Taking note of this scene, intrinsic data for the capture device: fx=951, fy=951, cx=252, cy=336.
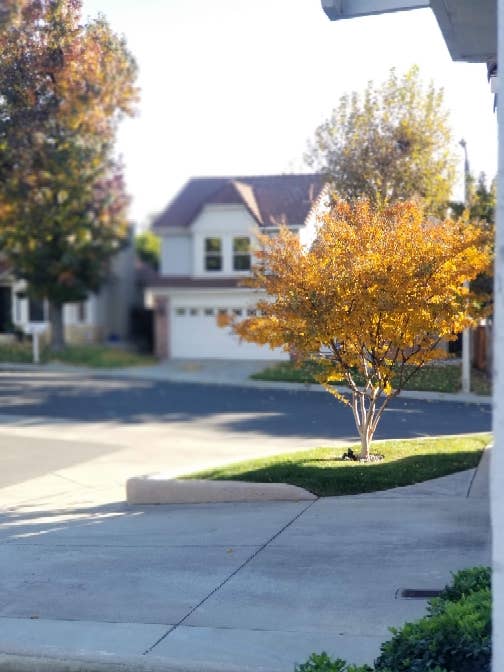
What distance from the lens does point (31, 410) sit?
21312 millimetres

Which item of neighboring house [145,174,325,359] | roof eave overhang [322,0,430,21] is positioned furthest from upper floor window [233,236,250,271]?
roof eave overhang [322,0,430,21]

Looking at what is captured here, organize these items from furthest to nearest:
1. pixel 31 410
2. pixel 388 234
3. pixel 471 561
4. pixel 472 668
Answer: pixel 31 410, pixel 388 234, pixel 471 561, pixel 472 668

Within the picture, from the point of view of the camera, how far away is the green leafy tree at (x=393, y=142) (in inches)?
668

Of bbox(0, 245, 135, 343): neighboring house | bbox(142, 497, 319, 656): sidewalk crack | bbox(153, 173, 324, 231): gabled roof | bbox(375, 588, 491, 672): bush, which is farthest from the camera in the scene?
bbox(0, 245, 135, 343): neighboring house

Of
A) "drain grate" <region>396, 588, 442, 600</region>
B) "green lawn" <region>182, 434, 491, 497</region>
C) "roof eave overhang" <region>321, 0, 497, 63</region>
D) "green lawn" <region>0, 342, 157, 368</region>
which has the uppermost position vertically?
"roof eave overhang" <region>321, 0, 497, 63</region>

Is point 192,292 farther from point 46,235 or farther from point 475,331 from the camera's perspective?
point 475,331

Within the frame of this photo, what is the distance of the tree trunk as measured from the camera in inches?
1385

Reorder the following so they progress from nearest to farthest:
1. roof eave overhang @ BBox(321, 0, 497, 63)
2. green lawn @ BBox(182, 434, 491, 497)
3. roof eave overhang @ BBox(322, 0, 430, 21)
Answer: roof eave overhang @ BBox(321, 0, 497, 63), roof eave overhang @ BBox(322, 0, 430, 21), green lawn @ BBox(182, 434, 491, 497)

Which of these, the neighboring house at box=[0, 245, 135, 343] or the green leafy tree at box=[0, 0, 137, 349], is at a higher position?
the green leafy tree at box=[0, 0, 137, 349]

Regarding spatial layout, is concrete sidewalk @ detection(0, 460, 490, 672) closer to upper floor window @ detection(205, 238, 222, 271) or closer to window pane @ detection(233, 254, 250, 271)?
window pane @ detection(233, 254, 250, 271)

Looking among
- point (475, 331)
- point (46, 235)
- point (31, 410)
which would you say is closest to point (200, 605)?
point (31, 410)

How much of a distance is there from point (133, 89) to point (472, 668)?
18726mm

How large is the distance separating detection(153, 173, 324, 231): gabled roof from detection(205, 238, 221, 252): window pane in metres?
1.02

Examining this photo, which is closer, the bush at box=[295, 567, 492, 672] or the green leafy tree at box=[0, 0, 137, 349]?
the bush at box=[295, 567, 492, 672]
